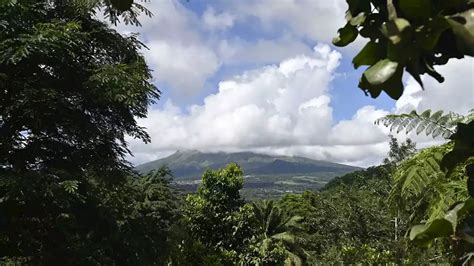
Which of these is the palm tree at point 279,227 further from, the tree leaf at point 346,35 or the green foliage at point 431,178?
the tree leaf at point 346,35

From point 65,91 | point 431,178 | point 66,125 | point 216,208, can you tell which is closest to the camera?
point 431,178

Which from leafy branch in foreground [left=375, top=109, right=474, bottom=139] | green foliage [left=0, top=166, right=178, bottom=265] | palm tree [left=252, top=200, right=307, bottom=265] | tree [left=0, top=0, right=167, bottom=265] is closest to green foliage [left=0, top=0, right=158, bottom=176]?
tree [left=0, top=0, right=167, bottom=265]

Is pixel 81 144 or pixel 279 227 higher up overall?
pixel 81 144

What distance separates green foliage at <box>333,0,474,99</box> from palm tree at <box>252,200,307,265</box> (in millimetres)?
23975

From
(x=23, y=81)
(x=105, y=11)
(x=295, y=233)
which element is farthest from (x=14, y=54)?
(x=295, y=233)

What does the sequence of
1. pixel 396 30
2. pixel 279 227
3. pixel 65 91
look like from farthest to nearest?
pixel 279 227 → pixel 65 91 → pixel 396 30

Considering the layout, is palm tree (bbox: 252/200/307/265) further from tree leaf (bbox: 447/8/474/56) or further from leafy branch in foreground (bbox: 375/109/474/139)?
tree leaf (bbox: 447/8/474/56)

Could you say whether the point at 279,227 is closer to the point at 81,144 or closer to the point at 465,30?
the point at 81,144

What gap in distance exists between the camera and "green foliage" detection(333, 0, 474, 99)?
55 centimetres

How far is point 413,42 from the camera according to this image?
581 millimetres

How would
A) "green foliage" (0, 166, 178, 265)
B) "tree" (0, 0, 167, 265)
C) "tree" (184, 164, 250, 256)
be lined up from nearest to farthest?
"green foliage" (0, 166, 178, 265) < "tree" (0, 0, 167, 265) < "tree" (184, 164, 250, 256)

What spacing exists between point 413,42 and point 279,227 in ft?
83.4

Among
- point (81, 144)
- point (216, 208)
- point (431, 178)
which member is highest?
point (81, 144)

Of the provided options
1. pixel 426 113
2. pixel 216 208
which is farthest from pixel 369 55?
pixel 216 208
